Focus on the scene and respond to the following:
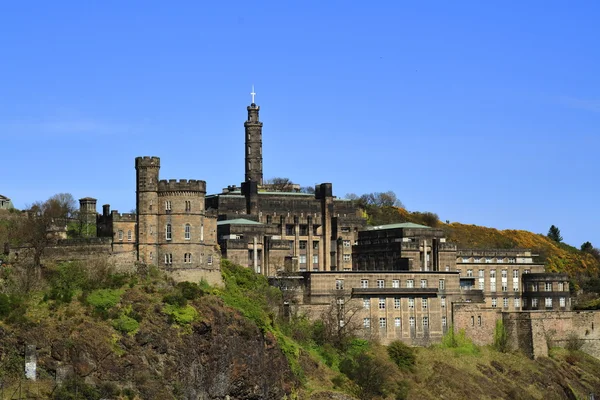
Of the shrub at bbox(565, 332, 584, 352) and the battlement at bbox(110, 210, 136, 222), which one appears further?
the shrub at bbox(565, 332, 584, 352)

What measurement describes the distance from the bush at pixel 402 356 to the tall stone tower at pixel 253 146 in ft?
133

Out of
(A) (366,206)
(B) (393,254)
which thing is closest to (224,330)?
(B) (393,254)

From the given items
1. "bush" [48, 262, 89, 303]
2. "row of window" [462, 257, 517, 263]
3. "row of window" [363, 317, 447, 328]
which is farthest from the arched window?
"row of window" [462, 257, 517, 263]

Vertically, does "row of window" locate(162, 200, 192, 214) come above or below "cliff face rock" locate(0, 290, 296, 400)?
above

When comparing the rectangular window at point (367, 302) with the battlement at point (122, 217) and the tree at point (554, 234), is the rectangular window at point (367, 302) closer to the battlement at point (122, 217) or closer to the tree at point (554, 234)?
the battlement at point (122, 217)

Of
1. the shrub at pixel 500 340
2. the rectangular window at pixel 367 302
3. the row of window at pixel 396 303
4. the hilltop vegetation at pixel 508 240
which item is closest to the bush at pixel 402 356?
the row of window at pixel 396 303

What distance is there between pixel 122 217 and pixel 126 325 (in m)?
11.8

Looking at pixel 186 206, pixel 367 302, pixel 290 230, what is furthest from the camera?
pixel 290 230

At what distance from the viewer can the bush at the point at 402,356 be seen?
109562 millimetres

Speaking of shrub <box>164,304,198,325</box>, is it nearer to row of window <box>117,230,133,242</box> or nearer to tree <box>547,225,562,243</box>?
row of window <box>117,230,133,242</box>

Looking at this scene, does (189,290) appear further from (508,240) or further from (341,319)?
(508,240)

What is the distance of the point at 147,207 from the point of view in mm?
100562

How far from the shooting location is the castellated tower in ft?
329

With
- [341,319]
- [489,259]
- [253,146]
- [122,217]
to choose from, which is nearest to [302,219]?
[489,259]
